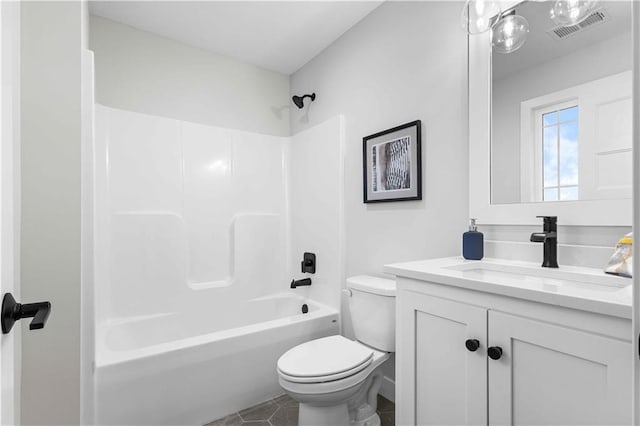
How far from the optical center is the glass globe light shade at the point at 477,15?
1.39m

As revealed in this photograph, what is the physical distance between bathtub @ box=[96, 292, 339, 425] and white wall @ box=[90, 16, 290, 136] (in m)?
1.58

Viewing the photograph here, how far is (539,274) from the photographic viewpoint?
120 centimetres

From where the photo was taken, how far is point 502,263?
4.42ft

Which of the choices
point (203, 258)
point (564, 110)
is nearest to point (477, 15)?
point (564, 110)

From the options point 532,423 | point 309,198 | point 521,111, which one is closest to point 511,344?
point 532,423

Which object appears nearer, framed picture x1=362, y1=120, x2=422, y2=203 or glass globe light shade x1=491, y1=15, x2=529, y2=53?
glass globe light shade x1=491, y1=15, x2=529, y2=53

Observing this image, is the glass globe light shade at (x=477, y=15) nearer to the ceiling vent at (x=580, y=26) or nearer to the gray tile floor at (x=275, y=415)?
the ceiling vent at (x=580, y=26)

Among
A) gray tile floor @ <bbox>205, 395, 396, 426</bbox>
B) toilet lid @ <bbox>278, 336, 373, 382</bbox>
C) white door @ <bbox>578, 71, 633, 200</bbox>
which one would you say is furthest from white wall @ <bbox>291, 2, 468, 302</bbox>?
gray tile floor @ <bbox>205, 395, 396, 426</bbox>

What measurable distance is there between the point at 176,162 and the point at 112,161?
42cm

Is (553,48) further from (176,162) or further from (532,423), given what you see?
(176,162)

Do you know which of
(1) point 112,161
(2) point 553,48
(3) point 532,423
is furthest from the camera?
(1) point 112,161

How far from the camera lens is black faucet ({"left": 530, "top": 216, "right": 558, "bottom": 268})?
120 cm

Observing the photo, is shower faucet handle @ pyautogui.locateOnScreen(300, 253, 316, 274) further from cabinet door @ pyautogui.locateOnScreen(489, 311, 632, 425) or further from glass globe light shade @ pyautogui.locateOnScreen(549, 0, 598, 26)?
glass globe light shade @ pyautogui.locateOnScreen(549, 0, 598, 26)

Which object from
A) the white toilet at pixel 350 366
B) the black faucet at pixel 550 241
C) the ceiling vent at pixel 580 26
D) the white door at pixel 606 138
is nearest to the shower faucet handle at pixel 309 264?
the white toilet at pixel 350 366
